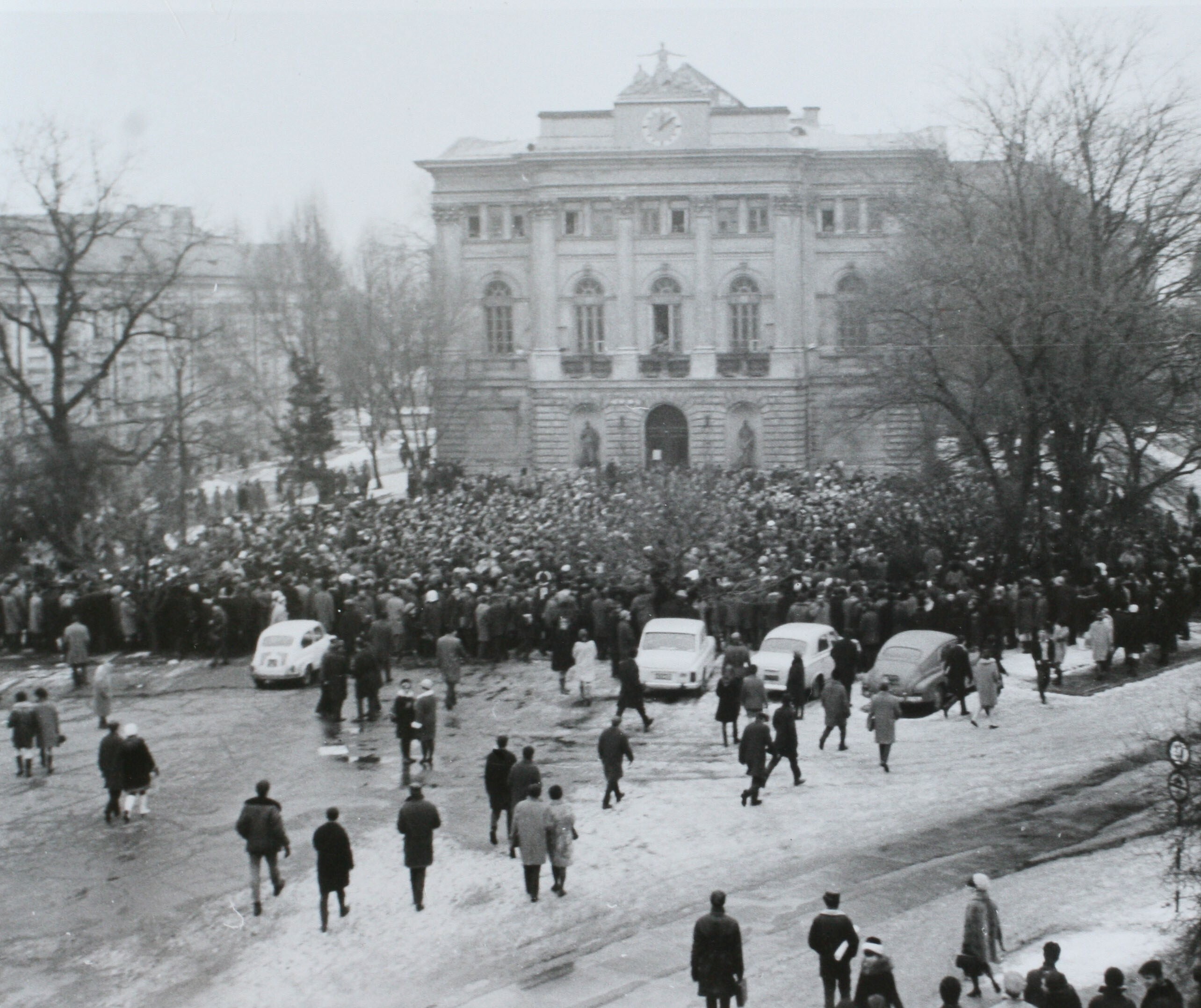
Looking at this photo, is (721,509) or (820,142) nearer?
(721,509)

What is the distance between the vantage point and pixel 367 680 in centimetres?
2017

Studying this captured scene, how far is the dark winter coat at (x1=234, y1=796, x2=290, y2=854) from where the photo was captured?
13023mm

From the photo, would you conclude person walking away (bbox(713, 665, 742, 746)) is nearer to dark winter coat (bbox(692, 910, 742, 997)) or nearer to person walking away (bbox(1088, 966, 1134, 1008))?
dark winter coat (bbox(692, 910, 742, 997))

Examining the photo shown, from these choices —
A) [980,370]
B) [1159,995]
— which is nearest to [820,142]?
[980,370]

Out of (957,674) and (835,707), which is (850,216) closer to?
(957,674)

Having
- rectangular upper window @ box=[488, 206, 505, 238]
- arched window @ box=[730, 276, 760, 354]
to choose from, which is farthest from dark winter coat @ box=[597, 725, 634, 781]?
rectangular upper window @ box=[488, 206, 505, 238]

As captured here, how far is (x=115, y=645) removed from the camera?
2714 centimetres

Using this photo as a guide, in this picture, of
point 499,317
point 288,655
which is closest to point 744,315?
point 499,317

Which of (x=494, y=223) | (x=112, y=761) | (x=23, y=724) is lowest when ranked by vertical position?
(x=112, y=761)

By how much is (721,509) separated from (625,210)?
25.8 meters

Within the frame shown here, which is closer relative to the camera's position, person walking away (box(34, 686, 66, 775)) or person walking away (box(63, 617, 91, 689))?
person walking away (box(34, 686, 66, 775))

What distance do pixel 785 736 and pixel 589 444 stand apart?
125 feet

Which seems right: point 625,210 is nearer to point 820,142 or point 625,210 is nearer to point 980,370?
point 820,142

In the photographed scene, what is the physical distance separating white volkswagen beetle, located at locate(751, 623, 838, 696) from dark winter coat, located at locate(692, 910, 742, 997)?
10485 millimetres
